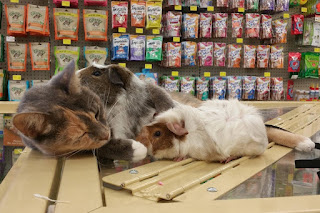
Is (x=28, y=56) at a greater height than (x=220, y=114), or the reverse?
(x=28, y=56)

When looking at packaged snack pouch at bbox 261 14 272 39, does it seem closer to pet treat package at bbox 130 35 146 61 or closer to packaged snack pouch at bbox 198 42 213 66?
packaged snack pouch at bbox 198 42 213 66

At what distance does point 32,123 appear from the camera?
32.6 inches

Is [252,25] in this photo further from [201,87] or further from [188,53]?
[201,87]

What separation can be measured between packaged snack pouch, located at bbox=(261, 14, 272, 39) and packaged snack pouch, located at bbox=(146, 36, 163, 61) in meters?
1.48

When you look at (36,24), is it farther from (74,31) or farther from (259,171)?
(259,171)

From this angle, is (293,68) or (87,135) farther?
(293,68)

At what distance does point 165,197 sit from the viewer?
2.14ft

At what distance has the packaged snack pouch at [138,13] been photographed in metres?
3.36

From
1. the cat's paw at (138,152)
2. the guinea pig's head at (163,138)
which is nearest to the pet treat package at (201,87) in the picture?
the guinea pig's head at (163,138)

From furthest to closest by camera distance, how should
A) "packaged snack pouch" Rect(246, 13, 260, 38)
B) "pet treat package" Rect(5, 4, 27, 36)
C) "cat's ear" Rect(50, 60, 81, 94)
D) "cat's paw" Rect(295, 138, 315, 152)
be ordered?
1. "packaged snack pouch" Rect(246, 13, 260, 38)
2. "pet treat package" Rect(5, 4, 27, 36)
3. "cat's paw" Rect(295, 138, 315, 152)
4. "cat's ear" Rect(50, 60, 81, 94)

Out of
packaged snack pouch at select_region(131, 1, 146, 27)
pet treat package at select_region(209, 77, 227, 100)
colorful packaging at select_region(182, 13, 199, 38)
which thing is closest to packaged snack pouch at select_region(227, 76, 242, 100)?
pet treat package at select_region(209, 77, 227, 100)

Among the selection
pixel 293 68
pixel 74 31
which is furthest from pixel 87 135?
pixel 293 68

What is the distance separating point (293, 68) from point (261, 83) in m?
0.66

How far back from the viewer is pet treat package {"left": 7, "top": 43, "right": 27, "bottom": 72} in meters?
3.16
